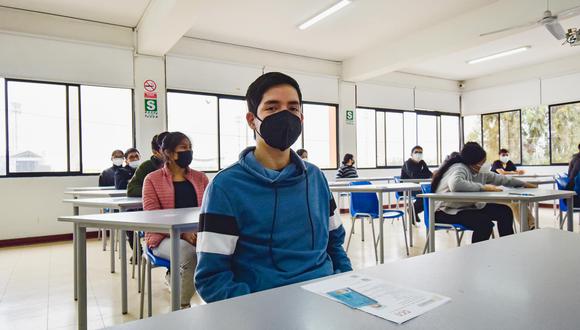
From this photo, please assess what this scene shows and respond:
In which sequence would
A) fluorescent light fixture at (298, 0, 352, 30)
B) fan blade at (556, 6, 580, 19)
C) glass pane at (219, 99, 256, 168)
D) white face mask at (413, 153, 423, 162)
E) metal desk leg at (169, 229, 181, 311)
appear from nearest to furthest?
metal desk leg at (169, 229, 181, 311), fan blade at (556, 6, 580, 19), fluorescent light fixture at (298, 0, 352, 30), white face mask at (413, 153, 423, 162), glass pane at (219, 99, 256, 168)

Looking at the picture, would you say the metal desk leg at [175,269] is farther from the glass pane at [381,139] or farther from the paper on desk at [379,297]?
the glass pane at [381,139]

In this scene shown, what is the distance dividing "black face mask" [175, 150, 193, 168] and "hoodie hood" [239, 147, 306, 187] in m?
1.38

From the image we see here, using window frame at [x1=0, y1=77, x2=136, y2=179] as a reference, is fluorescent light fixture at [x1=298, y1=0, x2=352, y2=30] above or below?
above

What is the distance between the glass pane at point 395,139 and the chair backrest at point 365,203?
15.5ft

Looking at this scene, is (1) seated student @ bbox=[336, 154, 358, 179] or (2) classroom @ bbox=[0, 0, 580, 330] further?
(1) seated student @ bbox=[336, 154, 358, 179]

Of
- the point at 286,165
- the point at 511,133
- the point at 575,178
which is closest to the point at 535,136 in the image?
the point at 511,133

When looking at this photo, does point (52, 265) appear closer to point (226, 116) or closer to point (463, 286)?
point (226, 116)

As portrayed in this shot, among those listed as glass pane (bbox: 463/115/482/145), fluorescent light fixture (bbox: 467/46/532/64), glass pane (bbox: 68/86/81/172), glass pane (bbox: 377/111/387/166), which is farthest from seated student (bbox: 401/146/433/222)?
glass pane (bbox: 68/86/81/172)

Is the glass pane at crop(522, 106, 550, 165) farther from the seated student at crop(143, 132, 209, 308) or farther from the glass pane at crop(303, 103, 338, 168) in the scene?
the seated student at crop(143, 132, 209, 308)

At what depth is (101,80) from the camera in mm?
5430

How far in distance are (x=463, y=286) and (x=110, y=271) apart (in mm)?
3648

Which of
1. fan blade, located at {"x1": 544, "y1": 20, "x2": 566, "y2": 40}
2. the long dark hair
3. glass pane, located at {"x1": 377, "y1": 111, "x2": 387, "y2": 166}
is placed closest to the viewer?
the long dark hair

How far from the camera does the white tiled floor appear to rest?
96.7 inches

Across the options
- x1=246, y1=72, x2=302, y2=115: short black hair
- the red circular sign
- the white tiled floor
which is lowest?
the white tiled floor
